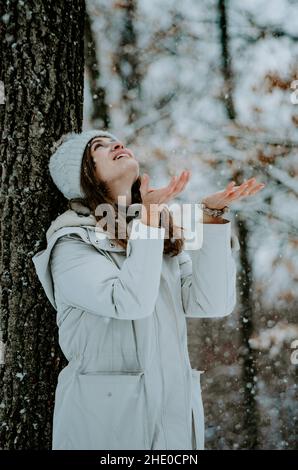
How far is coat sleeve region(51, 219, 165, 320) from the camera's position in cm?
167

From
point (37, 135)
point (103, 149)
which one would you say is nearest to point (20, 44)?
point (37, 135)

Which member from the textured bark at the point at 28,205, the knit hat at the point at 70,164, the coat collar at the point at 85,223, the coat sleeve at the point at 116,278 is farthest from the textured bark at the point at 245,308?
the coat sleeve at the point at 116,278

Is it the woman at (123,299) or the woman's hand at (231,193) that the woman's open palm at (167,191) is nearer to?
the woman at (123,299)

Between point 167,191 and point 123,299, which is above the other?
point 167,191

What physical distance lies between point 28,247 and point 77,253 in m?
0.41

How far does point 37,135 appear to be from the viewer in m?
Answer: 2.20

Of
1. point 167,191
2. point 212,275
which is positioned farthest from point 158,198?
point 212,275

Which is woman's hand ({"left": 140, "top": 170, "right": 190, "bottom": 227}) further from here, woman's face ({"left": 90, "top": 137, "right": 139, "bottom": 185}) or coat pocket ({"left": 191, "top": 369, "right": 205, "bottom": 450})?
coat pocket ({"left": 191, "top": 369, "right": 205, "bottom": 450})

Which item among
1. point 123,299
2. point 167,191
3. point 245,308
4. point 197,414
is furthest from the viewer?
point 245,308

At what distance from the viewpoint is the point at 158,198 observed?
5.94 ft

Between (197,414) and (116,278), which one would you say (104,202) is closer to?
(116,278)

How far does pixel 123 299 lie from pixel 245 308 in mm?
7587

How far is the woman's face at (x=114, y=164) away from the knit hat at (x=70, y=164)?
5cm

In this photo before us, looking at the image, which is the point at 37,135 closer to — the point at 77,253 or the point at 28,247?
the point at 28,247
